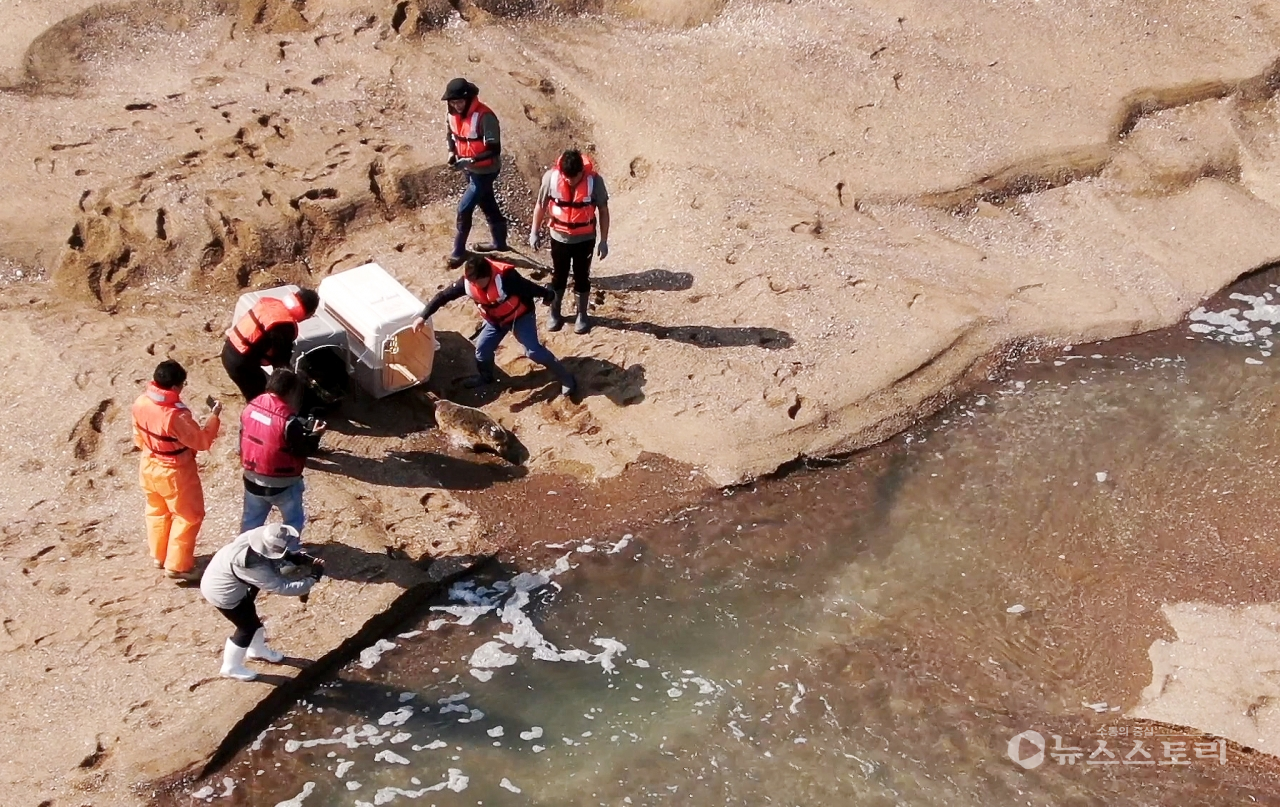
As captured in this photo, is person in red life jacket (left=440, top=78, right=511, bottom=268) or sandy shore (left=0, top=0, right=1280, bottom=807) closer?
sandy shore (left=0, top=0, right=1280, bottom=807)

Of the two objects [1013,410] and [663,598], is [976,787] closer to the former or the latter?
[663,598]

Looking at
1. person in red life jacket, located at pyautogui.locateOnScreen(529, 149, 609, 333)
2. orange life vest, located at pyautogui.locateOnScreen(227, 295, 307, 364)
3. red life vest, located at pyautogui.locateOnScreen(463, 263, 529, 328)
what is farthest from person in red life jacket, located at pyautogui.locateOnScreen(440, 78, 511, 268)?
orange life vest, located at pyautogui.locateOnScreen(227, 295, 307, 364)

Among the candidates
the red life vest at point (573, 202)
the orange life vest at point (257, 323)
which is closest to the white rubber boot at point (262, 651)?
the orange life vest at point (257, 323)

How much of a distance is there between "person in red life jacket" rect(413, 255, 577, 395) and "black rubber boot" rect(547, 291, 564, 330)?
0.35m

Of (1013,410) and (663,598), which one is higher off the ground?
(1013,410)

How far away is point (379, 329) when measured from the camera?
836 cm

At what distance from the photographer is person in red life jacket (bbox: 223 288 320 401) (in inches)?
295

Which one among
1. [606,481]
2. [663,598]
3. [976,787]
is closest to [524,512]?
[606,481]

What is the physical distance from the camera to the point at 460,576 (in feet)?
25.1

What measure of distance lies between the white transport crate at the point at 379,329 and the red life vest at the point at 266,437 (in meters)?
1.68

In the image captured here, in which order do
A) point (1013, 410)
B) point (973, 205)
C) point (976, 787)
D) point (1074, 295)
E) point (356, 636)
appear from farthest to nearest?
point (973, 205)
point (1074, 295)
point (1013, 410)
point (356, 636)
point (976, 787)

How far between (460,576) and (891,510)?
3132 mm

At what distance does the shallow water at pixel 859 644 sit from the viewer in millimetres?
6668

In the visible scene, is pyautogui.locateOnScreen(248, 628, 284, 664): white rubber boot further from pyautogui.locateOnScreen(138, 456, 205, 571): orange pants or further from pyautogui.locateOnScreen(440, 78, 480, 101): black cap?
pyautogui.locateOnScreen(440, 78, 480, 101): black cap
